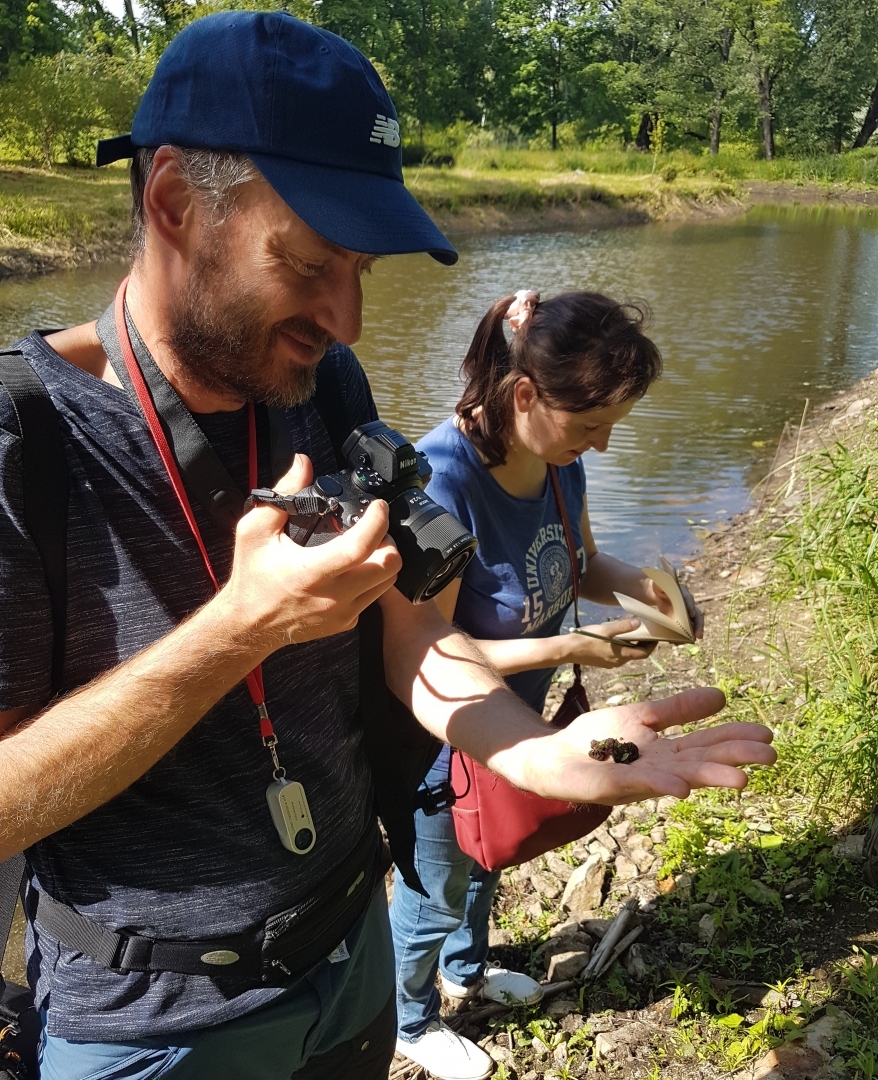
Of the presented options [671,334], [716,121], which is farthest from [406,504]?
[716,121]

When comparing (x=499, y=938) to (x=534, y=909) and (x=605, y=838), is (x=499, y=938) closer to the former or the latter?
(x=534, y=909)

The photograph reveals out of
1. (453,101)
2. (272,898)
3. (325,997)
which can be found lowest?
(325,997)

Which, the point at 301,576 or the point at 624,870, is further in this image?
the point at 624,870

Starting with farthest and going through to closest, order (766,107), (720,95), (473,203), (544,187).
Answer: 1. (720,95)
2. (766,107)
3. (544,187)
4. (473,203)

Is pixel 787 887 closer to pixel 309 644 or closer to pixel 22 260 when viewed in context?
pixel 309 644

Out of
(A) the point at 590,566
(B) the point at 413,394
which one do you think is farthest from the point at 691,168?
(A) the point at 590,566

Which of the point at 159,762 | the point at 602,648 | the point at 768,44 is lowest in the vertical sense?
the point at 602,648

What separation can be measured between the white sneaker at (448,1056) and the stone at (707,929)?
2.31 feet

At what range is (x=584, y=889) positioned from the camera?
9.96 ft

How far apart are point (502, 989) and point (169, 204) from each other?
2258 mm

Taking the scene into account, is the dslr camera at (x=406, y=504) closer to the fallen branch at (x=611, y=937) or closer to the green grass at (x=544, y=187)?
the fallen branch at (x=611, y=937)

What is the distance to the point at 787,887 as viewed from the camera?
2875mm

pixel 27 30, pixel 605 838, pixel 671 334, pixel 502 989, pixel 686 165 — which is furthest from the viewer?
pixel 686 165

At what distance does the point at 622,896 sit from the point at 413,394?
23.5ft
